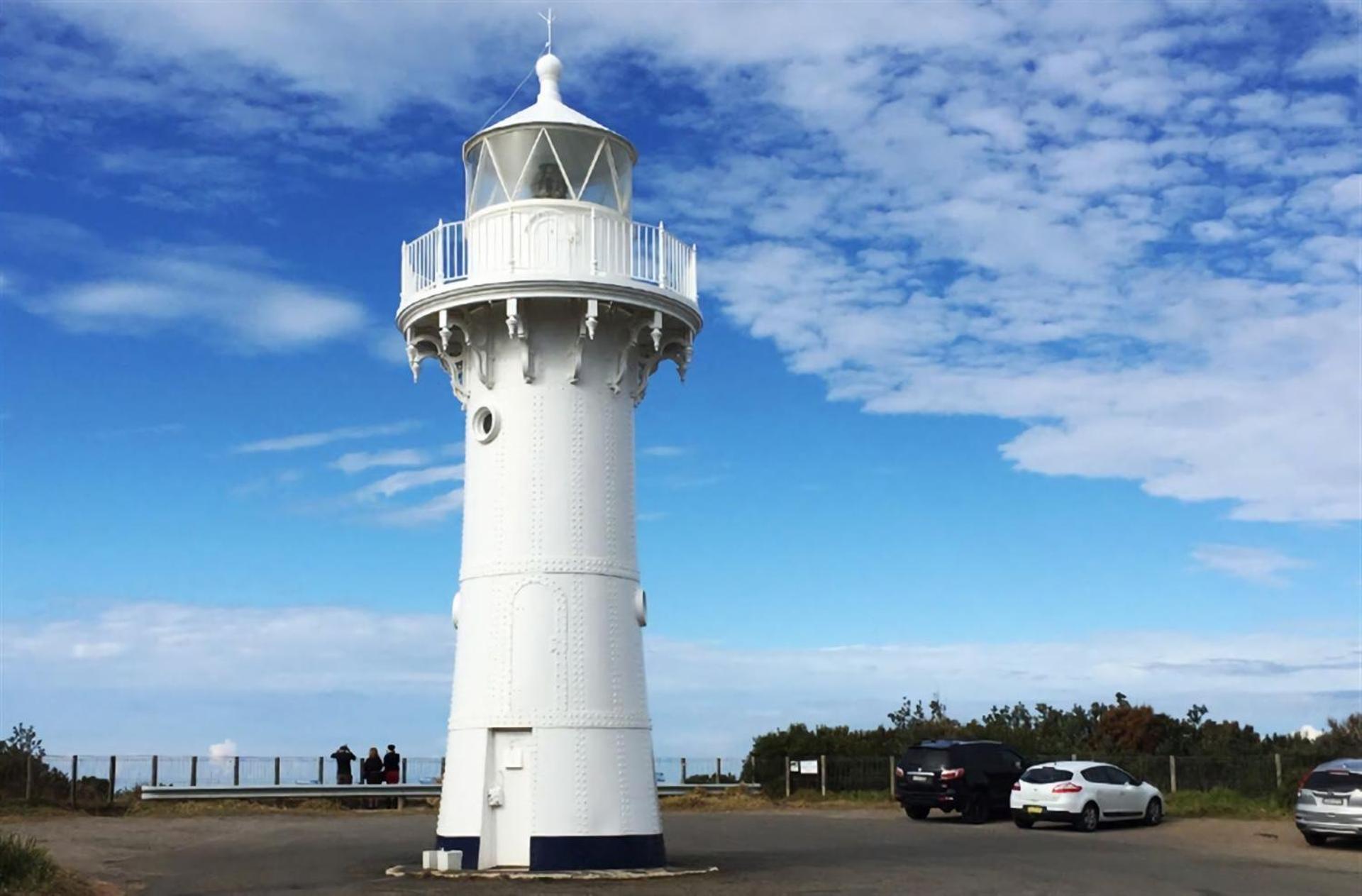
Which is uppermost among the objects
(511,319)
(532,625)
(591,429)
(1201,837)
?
(511,319)

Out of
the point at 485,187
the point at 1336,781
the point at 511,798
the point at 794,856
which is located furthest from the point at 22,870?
the point at 1336,781

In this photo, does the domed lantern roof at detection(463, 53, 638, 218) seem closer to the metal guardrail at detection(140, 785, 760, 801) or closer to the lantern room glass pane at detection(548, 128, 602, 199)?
the lantern room glass pane at detection(548, 128, 602, 199)

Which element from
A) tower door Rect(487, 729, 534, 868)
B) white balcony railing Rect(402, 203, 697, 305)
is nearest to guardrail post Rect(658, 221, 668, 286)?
white balcony railing Rect(402, 203, 697, 305)

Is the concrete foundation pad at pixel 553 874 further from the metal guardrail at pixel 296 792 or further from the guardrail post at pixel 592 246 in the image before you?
the metal guardrail at pixel 296 792

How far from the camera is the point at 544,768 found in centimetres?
1805

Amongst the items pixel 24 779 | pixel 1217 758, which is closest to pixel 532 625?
pixel 24 779

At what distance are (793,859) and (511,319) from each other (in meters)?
8.44

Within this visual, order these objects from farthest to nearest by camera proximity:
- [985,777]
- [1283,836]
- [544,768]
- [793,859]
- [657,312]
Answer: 1. [985,777]
2. [1283,836]
3. [793,859]
4. [657,312]
5. [544,768]

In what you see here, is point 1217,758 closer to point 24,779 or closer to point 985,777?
point 985,777

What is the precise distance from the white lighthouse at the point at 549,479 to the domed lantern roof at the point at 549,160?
0.09 ft

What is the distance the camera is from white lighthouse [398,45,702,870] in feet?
59.6

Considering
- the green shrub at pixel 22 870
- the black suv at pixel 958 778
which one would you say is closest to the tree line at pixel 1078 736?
the black suv at pixel 958 778

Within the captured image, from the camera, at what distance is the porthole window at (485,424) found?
1916 centimetres

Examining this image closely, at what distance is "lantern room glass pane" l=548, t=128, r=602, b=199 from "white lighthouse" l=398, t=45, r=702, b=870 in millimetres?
21
